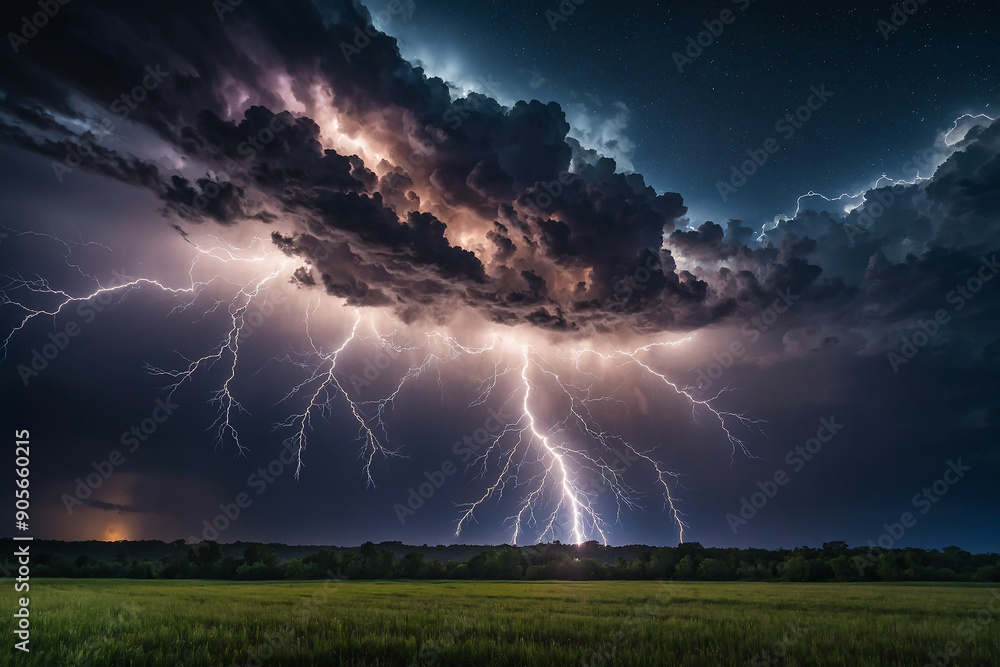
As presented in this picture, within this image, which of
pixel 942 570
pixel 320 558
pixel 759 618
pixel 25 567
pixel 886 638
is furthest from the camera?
pixel 320 558

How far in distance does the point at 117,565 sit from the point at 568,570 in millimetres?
51931

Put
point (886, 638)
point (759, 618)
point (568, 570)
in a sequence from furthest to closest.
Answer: point (568, 570) → point (759, 618) → point (886, 638)

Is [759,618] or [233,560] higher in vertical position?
[759,618]

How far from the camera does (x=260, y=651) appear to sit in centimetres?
546

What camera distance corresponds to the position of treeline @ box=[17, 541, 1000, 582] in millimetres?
44469

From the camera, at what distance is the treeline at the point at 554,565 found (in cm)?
4447

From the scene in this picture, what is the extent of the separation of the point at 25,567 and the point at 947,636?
50.5ft

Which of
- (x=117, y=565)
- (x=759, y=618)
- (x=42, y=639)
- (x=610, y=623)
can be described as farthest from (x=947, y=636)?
(x=117, y=565)

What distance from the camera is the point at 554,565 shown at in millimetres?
50625

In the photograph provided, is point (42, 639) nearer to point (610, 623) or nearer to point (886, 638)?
point (610, 623)

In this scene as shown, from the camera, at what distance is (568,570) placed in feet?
161

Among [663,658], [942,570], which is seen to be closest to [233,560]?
[663,658]

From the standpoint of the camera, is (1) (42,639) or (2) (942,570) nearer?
(1) (42,639)

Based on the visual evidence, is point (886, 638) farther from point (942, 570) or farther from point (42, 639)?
point (942, 570)
